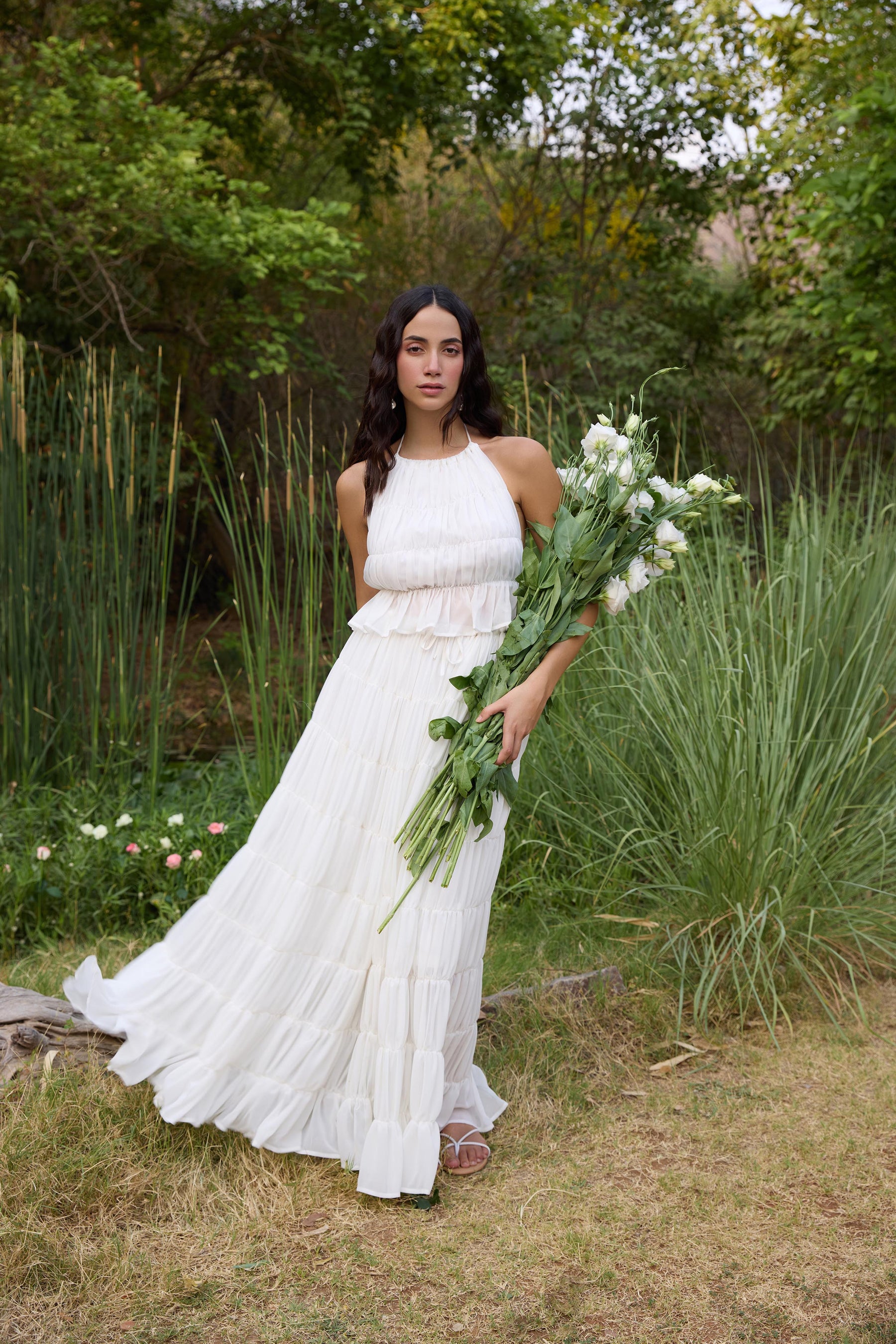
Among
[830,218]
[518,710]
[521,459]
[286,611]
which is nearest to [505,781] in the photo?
[518,710]

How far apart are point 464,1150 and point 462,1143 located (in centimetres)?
1

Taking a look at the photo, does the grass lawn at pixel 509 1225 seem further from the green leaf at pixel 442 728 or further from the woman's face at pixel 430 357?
the woman's face at pixel 430 357

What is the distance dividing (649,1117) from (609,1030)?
0.30 m

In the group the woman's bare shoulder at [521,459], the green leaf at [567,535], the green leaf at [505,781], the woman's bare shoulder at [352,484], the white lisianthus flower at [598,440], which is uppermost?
the white lisianthus flower at [598,440]

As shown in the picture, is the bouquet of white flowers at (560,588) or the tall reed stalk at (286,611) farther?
the tall reed stalk at (286,611)

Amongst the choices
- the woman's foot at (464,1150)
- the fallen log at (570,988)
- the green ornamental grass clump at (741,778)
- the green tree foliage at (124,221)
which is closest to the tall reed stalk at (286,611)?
the green ornamental grass clump at (741,778)

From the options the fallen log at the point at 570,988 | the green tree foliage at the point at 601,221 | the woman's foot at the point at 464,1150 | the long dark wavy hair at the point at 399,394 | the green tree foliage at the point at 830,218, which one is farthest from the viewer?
the green tree foliage at the point at 601,221

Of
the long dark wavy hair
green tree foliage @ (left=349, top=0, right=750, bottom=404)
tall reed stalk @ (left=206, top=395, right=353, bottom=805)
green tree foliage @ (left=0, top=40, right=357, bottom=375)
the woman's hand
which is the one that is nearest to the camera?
the woman's hand

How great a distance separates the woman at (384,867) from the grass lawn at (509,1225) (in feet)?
0.34

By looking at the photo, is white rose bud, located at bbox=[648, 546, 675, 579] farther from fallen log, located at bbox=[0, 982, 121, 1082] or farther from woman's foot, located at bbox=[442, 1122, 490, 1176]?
fallen log, located at bbox=[0, 982, 121, 1082]

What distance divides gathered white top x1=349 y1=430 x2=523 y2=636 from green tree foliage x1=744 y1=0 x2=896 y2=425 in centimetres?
311

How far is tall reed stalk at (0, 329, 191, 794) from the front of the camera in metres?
3.62

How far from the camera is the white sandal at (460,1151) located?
86.9 inches

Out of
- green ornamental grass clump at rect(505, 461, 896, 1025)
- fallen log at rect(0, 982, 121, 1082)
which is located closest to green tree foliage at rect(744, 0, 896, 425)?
green ornamental grass clump at rect(505, 461, 896, 1025)
